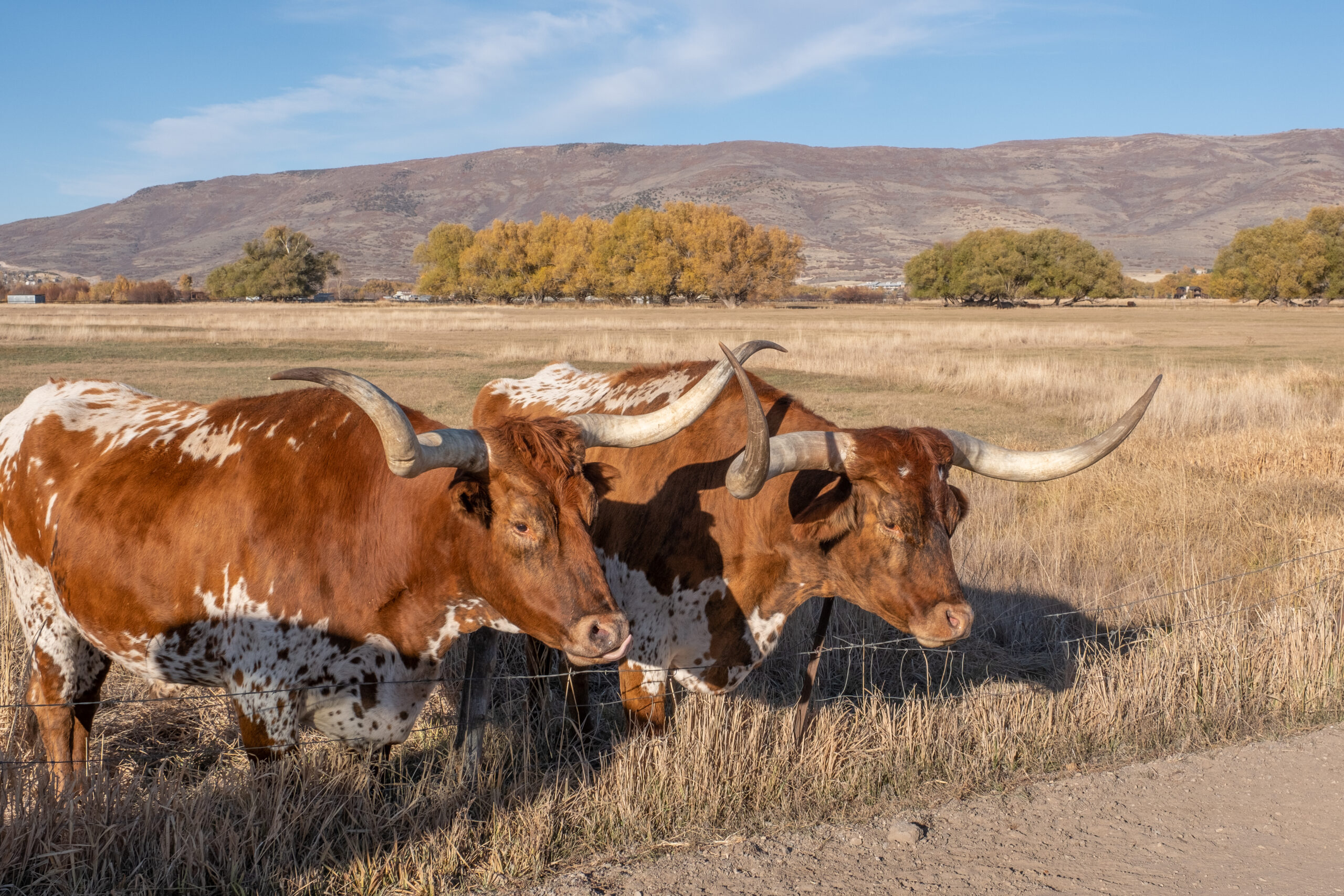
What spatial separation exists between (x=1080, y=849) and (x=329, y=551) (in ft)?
11.0

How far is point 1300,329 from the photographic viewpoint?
5216cm

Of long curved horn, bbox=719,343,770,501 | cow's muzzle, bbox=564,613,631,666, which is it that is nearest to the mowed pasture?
cow's muzzle, bbox=564,613,631,666

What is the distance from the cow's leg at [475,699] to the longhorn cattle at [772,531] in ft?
0.18

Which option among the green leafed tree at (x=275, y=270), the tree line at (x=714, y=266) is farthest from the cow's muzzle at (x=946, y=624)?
the green leafed tree at (x=275, y=270)

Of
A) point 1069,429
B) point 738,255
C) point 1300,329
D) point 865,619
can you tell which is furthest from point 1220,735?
point 738,255

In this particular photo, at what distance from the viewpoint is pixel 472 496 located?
12.0 feet

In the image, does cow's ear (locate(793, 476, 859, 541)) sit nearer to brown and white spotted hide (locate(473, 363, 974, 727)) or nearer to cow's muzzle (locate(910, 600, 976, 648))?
brown and white spotted hide (locate(473, 363, 974, 727))

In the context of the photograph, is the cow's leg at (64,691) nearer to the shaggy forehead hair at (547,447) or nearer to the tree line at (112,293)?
the shaggy forehead hair at (547,447)

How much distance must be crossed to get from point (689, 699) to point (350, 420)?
6.90ft

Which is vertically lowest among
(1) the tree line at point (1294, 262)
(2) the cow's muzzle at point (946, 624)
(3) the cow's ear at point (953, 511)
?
(2) the cow's muzzle at point (946, 624)

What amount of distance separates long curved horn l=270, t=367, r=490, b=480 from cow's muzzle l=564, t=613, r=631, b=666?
2.50 ft

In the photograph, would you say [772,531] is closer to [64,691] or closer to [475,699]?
[475,699]

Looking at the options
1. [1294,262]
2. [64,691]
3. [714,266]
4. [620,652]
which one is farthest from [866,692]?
[1294,262]

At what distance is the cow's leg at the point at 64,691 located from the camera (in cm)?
456
